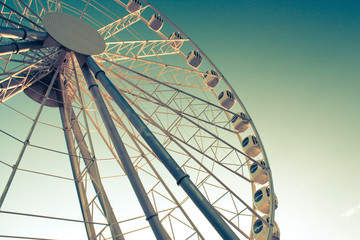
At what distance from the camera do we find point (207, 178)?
1234cm

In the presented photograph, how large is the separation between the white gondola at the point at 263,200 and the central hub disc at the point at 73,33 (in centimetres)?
867

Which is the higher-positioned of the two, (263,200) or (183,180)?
(263,200)

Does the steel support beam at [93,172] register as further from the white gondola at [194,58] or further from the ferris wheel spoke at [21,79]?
the white gondola at [194,58]

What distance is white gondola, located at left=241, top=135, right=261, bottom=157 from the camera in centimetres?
1351

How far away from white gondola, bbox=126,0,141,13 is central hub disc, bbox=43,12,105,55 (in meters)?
4.27

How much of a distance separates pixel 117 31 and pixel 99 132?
18.7 feet

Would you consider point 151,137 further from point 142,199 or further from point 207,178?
point 207,178

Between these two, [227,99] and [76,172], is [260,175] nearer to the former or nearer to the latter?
[227,99]

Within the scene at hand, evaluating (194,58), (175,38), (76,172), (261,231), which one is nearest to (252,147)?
(261,231)

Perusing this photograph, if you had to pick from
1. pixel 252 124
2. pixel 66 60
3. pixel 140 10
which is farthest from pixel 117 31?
pixel 252 124

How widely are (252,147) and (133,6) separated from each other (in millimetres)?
9868

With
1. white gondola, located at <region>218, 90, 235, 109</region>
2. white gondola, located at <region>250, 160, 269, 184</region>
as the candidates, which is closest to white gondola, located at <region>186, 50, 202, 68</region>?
white gondola, located at <region>218, 90, 235, 109</region>

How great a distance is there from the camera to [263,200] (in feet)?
37.7

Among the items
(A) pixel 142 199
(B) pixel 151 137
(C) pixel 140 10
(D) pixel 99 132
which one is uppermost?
(C) pixel 140 10
